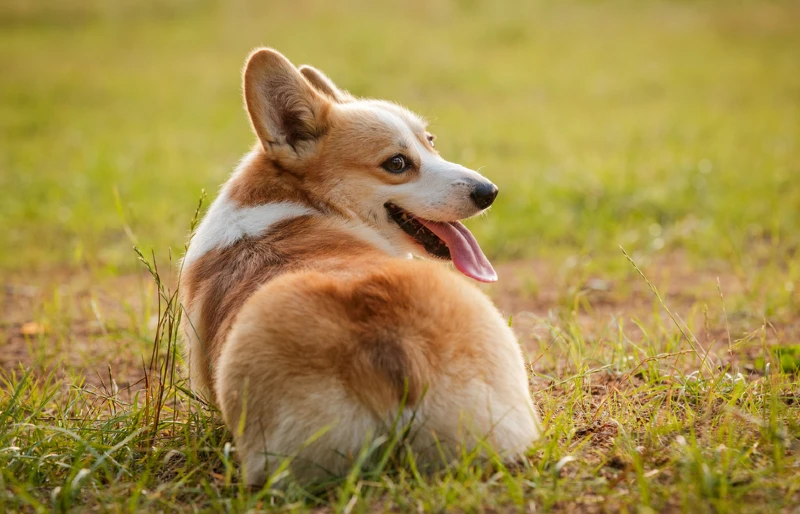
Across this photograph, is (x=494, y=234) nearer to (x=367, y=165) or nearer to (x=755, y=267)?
(x=755, y=267)

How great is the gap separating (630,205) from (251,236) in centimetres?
472

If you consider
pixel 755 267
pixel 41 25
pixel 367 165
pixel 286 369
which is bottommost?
pixel 41 25

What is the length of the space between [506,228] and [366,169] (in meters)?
3.44

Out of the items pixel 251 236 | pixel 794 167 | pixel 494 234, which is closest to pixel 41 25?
pixel 494 234

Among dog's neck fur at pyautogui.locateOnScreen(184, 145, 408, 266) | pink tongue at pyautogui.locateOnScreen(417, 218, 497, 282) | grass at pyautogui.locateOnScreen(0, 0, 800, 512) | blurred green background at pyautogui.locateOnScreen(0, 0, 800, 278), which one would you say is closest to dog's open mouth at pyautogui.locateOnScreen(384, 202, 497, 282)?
pink tongue at pyautogui.locateOnScreen(417, 218, 497, 282)

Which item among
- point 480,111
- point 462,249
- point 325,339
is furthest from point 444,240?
point 480,111

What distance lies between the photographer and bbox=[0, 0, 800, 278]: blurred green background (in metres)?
6.48

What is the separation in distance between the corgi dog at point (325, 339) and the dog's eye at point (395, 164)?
0.27 m

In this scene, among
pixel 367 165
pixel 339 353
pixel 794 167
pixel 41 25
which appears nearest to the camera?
pixel 339 353

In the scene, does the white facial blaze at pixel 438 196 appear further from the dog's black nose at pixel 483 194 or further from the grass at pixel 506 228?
the grass at pixel 506 228

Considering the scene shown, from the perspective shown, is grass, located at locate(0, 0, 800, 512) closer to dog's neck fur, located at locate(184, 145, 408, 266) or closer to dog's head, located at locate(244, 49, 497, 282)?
dog's neck fur, located at locate(184, 145, 408, 266)

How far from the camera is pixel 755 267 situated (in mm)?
5332

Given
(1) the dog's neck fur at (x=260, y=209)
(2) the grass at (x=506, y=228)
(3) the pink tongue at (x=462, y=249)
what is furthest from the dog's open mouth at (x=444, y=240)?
(2) the grass at (x=506, y=228)

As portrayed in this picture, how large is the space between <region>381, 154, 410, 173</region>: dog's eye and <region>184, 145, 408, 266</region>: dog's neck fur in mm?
275
